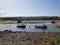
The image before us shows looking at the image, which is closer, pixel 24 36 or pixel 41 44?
pixel 41 44

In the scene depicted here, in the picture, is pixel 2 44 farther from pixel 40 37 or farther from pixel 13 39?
pixel 40 37

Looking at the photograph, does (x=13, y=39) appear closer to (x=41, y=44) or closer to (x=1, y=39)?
(x=1, y=39)

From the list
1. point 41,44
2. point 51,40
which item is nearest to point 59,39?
point 51,40

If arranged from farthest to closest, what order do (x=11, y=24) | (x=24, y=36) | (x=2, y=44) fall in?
(x=11, y=24) < (x=24, y=36) < (x=2, y=44)

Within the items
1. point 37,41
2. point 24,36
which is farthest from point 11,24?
point 37,41

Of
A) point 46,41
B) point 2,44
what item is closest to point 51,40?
point 46,41

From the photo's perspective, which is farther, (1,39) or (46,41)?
(1,39)

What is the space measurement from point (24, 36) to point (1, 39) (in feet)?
1.15

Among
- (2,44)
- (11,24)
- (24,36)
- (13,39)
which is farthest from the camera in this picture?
(11,24)

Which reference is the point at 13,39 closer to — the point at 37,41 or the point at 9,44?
the point at 9,44

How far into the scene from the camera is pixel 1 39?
2.32 meters

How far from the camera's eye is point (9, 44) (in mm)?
2109

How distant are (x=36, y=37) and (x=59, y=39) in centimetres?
34

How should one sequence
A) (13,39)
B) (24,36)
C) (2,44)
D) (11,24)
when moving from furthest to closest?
1. (11,24)
2. (24,36)
3. (13,39)
4. (2,44)
